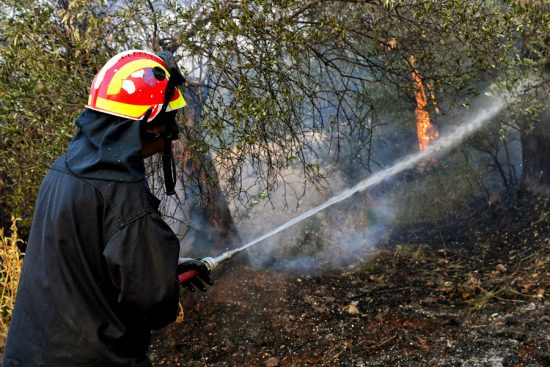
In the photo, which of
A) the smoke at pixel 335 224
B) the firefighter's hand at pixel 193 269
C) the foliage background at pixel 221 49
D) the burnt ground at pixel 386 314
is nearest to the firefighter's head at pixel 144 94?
the firefighter's hand at pixel 193 269

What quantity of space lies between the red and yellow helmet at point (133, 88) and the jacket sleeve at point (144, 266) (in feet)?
1.55

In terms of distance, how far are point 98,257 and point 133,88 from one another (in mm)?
Answer: 686

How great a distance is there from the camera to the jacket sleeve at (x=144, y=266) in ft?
6.50

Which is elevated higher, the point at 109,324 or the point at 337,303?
the point at 109,324

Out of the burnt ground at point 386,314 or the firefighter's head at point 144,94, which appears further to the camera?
the burnt ground at point 386,314

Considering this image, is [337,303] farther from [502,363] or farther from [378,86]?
[378,86]

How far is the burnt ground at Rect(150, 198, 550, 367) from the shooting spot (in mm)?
4406

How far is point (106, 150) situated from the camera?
2076 mm

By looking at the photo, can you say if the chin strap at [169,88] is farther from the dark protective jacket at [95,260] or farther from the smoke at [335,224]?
the smoke at [335,224]

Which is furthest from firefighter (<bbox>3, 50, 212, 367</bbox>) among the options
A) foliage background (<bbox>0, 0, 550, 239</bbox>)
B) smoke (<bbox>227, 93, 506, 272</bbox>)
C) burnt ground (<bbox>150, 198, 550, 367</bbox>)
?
smoke (<bbox>227, 93, 506, 272</bbox>)

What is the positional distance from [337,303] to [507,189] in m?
4.98

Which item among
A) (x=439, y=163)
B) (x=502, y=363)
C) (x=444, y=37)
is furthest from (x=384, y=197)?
(x=502, y=363)

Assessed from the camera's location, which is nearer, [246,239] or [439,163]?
[246,239]

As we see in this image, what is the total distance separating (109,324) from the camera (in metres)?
2.11
